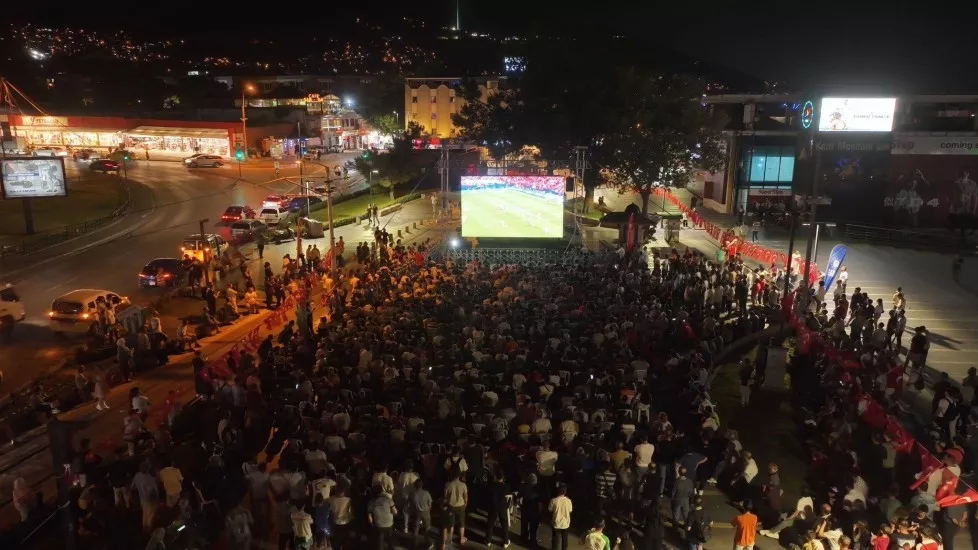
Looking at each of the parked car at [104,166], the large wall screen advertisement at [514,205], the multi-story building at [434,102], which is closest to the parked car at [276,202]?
the large wall screen advertisement at [514,205]

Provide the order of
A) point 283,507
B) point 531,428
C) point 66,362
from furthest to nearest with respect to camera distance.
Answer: point 66,362, point 531,428, point 283,507

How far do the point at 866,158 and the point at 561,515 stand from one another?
35.4 metres

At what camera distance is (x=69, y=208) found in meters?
39.6

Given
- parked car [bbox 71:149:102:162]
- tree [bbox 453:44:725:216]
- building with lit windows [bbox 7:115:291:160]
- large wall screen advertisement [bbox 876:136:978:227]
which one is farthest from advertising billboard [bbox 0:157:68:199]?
large wall screen advertisement [bbox 876:136:978:227]

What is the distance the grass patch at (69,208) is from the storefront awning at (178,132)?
17102 mm

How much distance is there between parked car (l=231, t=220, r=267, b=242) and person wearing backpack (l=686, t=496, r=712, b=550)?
2786cm

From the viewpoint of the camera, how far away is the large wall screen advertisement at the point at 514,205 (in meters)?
29.1

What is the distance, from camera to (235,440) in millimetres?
10180

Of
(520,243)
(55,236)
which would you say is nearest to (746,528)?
(520,243)

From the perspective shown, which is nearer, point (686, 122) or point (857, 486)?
point (857, 486)

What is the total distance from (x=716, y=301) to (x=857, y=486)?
10.2 metres

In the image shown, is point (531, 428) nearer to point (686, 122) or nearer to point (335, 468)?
point (335, 468)

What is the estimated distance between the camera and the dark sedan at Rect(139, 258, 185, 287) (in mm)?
24016

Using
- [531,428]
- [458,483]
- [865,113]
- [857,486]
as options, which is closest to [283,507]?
[458,483]
